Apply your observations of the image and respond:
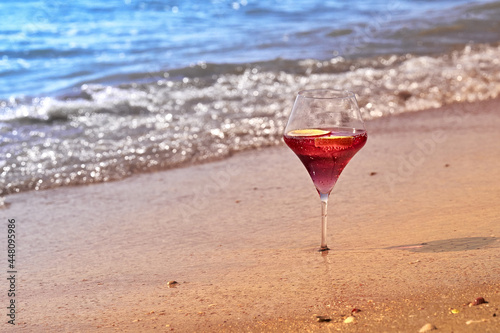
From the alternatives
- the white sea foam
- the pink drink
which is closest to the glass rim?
the pink drink

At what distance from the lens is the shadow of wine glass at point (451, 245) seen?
2293 mm

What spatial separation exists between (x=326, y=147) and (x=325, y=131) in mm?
84

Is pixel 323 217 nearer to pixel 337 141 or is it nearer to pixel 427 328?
pixel 337 141

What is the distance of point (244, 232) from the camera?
9.28 ft

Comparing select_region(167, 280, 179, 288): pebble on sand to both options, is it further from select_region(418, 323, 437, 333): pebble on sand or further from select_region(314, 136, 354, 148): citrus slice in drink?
select_region(418, 323, 437, 333): pebble on sand

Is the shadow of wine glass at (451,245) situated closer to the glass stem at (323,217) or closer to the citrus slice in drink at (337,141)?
the glass stem at (323,217)

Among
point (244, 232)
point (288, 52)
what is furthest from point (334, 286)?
point (288, 52)

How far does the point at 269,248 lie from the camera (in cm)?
257

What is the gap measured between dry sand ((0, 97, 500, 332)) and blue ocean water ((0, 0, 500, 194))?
673 millimetres

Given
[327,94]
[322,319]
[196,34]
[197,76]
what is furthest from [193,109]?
[196,34]

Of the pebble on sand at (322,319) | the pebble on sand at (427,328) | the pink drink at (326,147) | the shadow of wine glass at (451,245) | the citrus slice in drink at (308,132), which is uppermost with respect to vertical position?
the citrus slice in drink at (308,132)

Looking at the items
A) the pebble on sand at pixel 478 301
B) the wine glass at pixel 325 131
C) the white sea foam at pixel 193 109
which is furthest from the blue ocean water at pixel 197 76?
the pebble on sand at pixel 478 301

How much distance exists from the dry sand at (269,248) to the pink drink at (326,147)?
0.34 meters

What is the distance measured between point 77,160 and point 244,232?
2038 mm
